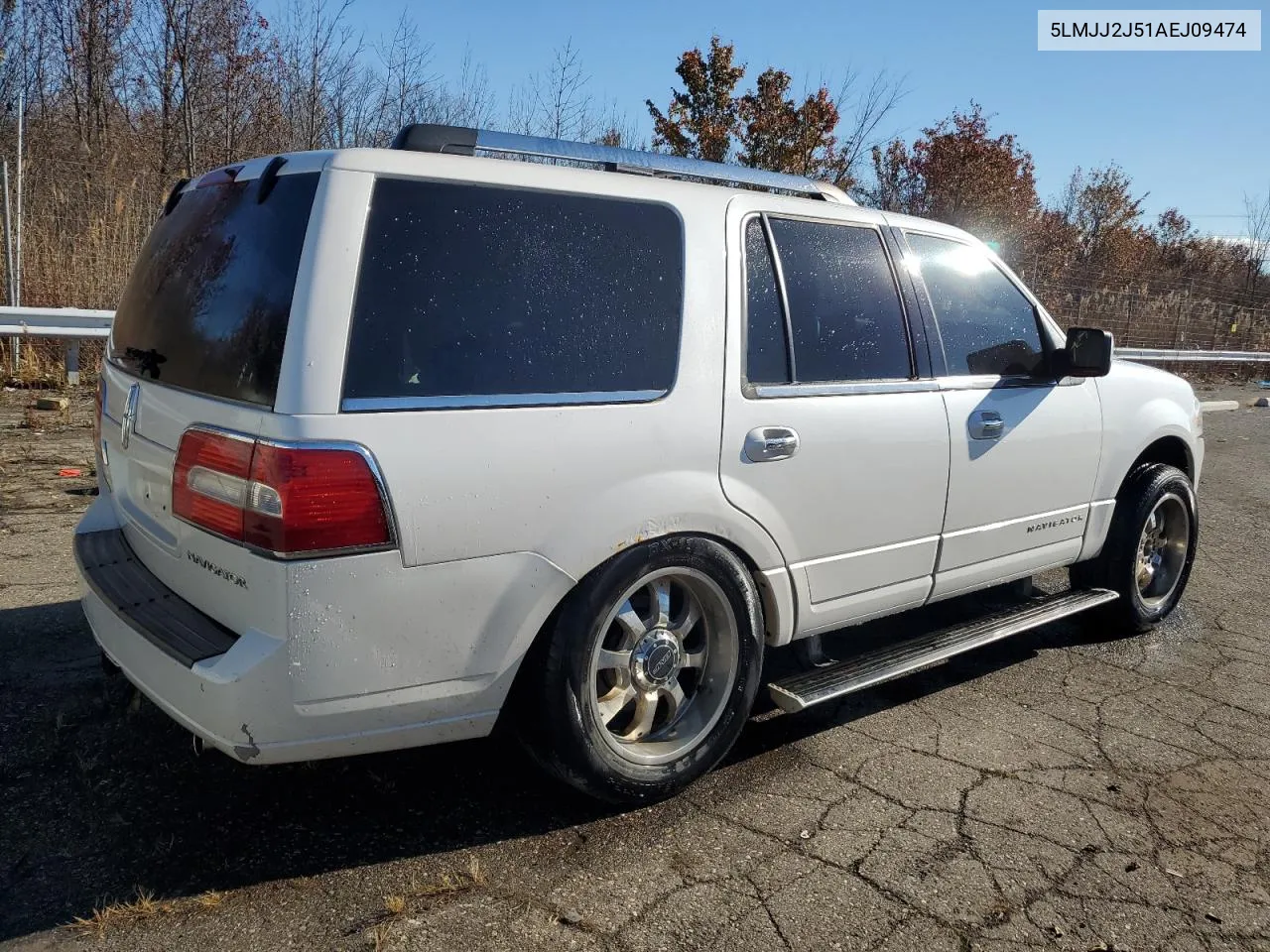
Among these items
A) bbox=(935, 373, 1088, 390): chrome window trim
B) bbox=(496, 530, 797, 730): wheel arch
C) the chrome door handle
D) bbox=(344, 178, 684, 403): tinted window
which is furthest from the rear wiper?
bbox=(935, 373, 1088, 390): chrome window trim

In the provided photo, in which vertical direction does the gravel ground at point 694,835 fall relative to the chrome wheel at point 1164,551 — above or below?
below

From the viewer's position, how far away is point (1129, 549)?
4.70 metres

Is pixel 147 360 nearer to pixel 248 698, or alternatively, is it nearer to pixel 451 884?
pixel 248 698

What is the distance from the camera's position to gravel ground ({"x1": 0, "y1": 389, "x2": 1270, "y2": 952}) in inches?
98.0

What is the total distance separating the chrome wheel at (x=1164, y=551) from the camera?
4973mm

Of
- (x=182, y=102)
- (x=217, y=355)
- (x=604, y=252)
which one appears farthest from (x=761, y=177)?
(x=182, y=102)

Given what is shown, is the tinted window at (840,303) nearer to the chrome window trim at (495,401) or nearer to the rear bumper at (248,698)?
the chrome window trim at (495,401)

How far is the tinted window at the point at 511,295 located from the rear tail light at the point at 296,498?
192 mm

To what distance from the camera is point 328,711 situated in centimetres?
247

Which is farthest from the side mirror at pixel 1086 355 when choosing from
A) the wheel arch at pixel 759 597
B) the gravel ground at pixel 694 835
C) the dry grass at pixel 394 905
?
the dry grass at pixel 394 905

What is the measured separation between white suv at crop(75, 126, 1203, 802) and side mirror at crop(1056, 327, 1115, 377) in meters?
0.53

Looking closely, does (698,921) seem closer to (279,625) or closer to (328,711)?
(328,711)

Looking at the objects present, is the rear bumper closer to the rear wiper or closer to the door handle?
the rear wiper

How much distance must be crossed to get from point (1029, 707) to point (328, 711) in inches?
110
